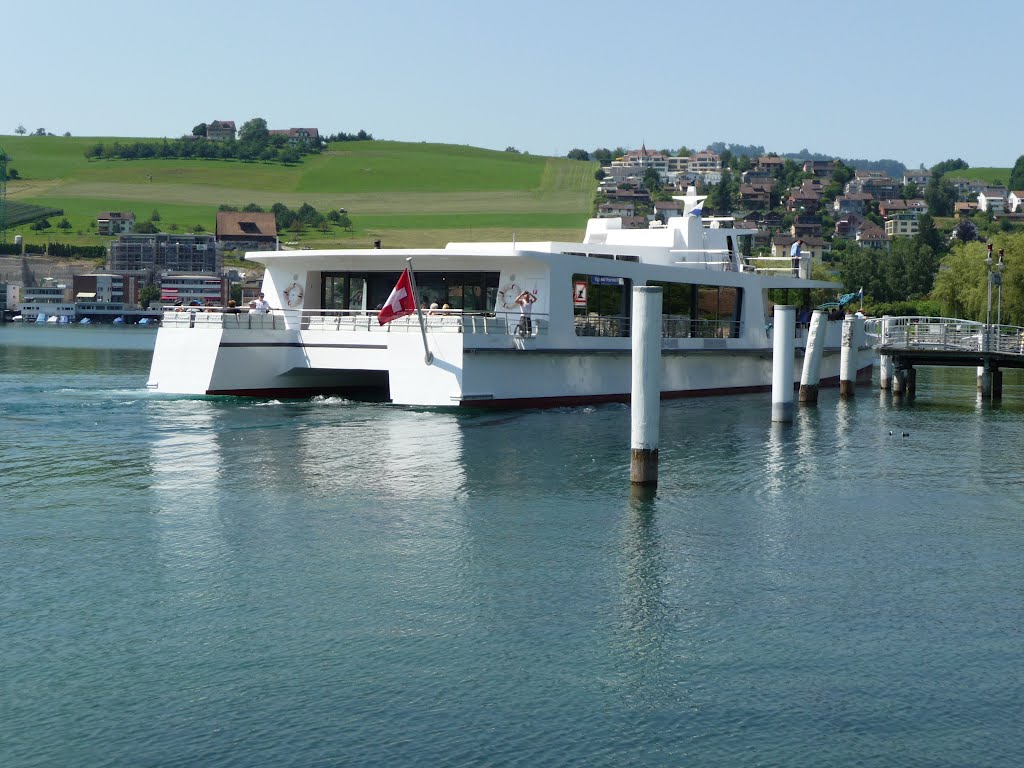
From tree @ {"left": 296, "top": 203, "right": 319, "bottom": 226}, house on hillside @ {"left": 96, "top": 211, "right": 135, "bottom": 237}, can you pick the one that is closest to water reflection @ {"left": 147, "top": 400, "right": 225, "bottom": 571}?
tree @ {"left": 296, "top": 203, "right": 319, "bottom": 226}

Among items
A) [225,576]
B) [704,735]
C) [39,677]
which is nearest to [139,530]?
[225,576]

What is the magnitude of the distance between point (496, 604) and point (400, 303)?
1452cm

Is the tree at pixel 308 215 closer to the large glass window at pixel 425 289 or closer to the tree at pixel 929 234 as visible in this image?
the tree at pixel 929 234

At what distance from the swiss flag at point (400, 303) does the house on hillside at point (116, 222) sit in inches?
7058

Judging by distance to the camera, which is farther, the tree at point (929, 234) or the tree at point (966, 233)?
the tree at point (966, 233)

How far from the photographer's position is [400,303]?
2716cm

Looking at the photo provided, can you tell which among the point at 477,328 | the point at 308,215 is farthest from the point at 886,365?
the point at 308,215

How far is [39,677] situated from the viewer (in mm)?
10930

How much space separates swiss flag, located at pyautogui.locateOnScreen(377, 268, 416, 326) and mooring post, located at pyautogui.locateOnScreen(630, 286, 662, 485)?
8.90m

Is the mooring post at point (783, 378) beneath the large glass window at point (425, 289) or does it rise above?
beneath

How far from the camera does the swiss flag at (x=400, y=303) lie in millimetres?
27078

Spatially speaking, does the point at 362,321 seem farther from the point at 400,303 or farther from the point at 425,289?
the point at 425,289

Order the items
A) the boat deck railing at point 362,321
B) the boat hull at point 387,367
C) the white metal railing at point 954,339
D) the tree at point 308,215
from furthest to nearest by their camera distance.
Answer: the tree at point 308,215
the white metal railing at point 954,339
the boat deck railing at point 362,321
the boat hull at point 387,367

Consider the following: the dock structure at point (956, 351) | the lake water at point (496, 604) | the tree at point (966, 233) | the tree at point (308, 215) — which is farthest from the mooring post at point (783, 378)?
the tree at point (966, 233)
